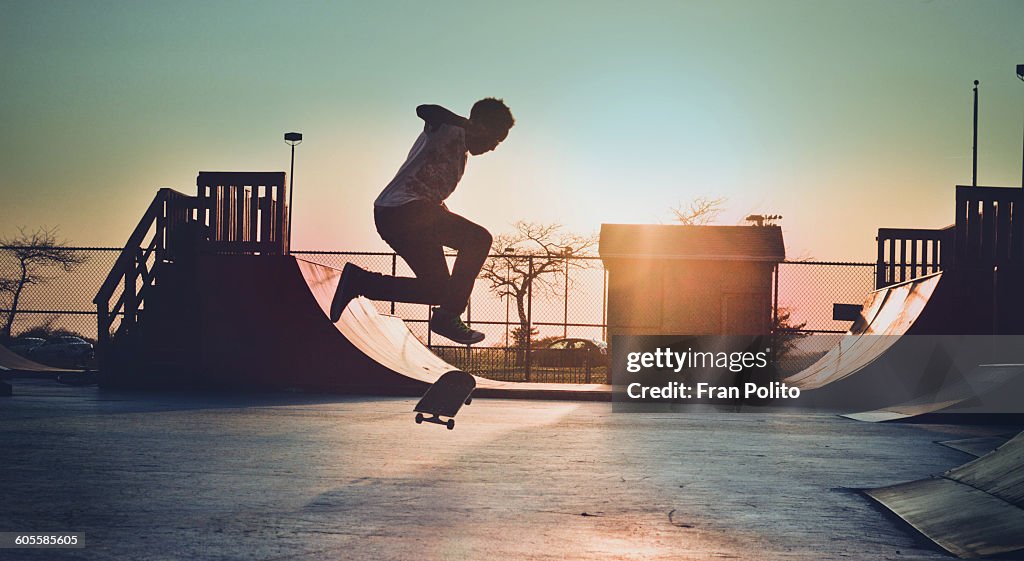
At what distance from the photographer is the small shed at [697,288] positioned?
34469mm

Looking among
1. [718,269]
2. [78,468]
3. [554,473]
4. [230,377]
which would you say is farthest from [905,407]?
[718,269]

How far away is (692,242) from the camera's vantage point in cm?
3597

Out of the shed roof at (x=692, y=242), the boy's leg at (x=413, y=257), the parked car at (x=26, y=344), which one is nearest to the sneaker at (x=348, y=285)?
the boy's leg at (x=413, y=257)

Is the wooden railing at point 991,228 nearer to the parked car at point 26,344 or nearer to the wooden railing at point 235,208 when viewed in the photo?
the wooden railing at point 235,208

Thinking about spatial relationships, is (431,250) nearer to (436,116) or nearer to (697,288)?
(436,116)

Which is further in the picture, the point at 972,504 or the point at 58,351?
the point at 58,351

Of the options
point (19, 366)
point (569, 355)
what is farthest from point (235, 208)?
point (569, 355)

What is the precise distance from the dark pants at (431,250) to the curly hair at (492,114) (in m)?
0.38

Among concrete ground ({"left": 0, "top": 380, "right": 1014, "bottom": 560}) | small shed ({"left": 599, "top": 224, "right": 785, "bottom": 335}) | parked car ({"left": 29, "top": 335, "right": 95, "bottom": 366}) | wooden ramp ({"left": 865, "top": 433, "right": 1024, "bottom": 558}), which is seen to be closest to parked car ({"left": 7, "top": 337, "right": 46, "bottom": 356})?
parked car ({"left": 29, "top": 335, "right": 95, "bottom": 366})

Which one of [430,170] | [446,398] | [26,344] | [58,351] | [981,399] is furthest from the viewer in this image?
[26,344]

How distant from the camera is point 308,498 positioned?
18.7 ft

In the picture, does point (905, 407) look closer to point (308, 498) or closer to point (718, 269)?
point (308, 498)

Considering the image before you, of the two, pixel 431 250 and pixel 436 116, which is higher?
pixel 436 116

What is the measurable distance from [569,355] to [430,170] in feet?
91.8
